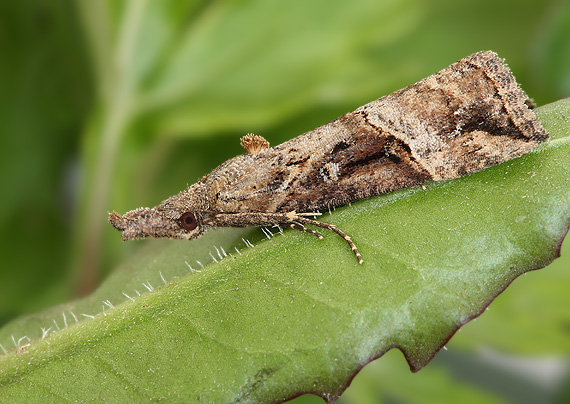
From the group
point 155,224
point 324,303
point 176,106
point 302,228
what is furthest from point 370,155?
point 176,106

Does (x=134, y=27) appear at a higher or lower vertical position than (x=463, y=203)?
higher

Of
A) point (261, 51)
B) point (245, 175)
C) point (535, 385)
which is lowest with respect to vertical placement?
point (535, 385)

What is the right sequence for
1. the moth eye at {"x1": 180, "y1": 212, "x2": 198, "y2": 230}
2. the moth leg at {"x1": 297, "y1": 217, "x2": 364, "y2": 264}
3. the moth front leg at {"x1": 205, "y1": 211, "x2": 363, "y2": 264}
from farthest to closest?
the moth eye at {"x1": 180, "y1": 212, "x2": 198, "y2": 230}, the moth front leg at {"x1": 205, "y1": 211, "x2": 363, "y2": 264}, the moth leg at {"x1": 297, "y1": 217, "x2": 364, "y2": 264}

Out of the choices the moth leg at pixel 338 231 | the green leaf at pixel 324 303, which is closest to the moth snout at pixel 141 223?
the green leaf at pixel 324 303

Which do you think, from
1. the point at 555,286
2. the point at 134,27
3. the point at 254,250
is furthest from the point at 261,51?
the point at 555,286

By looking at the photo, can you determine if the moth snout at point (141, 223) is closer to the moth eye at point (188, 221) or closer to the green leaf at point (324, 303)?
the moth eye at point (188, 221)

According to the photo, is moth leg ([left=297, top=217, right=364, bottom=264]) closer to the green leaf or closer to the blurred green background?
the green leaf

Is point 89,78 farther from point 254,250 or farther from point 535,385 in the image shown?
point 535,385

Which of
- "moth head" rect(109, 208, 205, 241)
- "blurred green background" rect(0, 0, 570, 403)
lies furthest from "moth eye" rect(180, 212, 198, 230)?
"blurred green background" rect(0, 0, 570, 403)
